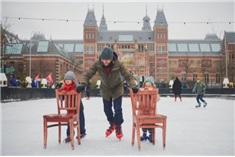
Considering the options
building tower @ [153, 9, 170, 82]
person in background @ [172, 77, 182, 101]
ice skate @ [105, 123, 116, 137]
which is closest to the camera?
ice skate @ [105, 123, 116, 137]

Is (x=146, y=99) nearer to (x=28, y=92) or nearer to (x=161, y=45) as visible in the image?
(x=28, y=92)

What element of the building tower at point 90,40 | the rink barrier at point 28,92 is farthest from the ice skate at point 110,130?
the building tower at point 90,40

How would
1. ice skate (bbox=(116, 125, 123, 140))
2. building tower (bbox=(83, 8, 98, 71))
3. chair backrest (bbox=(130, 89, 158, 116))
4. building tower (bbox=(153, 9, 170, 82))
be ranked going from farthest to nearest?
building tower (bbox=(83, 8, 98, 71)) → building tower (bbox=(153, 9, 170, 82)) → ice skate (bbox=(116, 125, 123, 140)) → chair backrest (bbox=(130, 89, 158, 116))

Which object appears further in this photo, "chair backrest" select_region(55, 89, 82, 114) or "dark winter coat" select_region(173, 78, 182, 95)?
"dark winter coat" select_region(173, 78, 182, 95)

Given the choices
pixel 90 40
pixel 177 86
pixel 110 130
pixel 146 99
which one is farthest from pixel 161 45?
pixel 146 99

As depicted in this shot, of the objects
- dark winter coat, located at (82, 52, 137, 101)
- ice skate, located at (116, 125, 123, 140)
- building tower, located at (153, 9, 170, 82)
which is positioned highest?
building tower, located at (153, 9, 170, 82)

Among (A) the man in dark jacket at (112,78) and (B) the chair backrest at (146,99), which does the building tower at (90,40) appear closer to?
(A) the man in dark jacket at (112,78)

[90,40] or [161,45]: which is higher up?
[90,40]

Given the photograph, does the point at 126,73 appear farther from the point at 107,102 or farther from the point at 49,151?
the point at 49,151

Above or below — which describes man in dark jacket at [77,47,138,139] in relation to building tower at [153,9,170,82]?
below

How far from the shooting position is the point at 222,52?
49.9 meters

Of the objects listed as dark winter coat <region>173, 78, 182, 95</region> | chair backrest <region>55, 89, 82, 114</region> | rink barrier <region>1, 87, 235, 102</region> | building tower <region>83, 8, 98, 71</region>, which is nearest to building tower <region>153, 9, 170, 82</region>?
building tower <region>83, 8, 98, 71</region>

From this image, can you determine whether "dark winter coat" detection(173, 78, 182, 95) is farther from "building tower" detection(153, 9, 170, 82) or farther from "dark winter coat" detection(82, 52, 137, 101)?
"building tower" detection(153, 9, 170, 82)

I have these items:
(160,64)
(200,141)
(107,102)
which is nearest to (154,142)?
(200,141)
